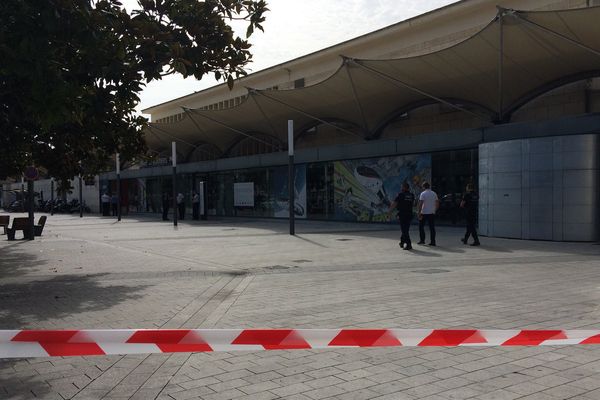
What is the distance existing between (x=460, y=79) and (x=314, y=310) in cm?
1729

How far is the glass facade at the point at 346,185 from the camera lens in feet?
67.3

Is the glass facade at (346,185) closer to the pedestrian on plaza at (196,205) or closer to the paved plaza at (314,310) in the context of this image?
the pedestrian on plaza at (196,205)

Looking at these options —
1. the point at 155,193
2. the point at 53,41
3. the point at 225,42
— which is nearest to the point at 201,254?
the point at 225,42

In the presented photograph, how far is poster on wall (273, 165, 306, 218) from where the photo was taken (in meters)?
27.2

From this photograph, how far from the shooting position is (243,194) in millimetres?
31781

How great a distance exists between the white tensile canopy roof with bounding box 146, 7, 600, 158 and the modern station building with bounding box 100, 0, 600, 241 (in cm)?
6

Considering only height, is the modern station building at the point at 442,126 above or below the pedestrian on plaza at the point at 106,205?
above

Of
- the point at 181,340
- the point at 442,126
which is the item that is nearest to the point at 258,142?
the point at 442,126

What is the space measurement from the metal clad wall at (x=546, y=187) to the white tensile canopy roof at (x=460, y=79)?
4.09 metres

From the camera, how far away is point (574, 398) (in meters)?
3.74

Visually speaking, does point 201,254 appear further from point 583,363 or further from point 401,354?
point 583,363

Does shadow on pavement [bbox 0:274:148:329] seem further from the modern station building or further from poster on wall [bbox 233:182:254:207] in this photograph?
poster on wall [bbox 233:182:254:207]

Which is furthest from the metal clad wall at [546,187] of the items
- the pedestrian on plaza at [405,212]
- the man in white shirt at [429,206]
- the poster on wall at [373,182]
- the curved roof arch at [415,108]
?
the curved roof arch at [415,108]

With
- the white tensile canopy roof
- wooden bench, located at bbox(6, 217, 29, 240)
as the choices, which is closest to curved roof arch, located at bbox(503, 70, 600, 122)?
the white tensile canopy roof
